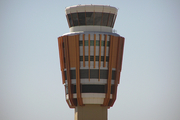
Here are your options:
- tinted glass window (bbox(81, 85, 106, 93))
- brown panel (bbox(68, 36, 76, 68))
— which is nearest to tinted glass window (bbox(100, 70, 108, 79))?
tinted glass window (bbox(81, 85, 106, 93))

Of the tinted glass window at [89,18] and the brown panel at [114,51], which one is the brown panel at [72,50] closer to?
the tinted glass window at [89,18]

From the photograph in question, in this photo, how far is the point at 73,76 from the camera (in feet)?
509

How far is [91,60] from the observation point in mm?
153875

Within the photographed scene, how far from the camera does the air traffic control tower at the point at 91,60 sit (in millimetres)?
153750

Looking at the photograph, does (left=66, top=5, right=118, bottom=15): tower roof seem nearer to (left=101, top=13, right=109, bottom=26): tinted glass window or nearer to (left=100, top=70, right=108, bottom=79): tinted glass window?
(left=101, top=13, right=109, bottom=26): tinted glass window

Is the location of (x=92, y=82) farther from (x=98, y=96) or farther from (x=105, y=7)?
(x=105, y=7)

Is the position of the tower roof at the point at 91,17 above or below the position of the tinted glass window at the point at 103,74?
above

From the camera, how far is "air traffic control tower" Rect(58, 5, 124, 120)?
15375cm

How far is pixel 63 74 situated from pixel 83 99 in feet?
27.1

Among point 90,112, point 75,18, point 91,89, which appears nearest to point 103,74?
point 91,89

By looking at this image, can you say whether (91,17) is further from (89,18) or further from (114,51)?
(114,51)

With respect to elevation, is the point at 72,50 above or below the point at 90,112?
above

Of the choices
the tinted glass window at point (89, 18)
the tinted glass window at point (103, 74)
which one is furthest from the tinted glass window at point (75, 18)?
the tinted glass window at point (103, 74)

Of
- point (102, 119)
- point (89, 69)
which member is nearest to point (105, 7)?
point (89, 69)
